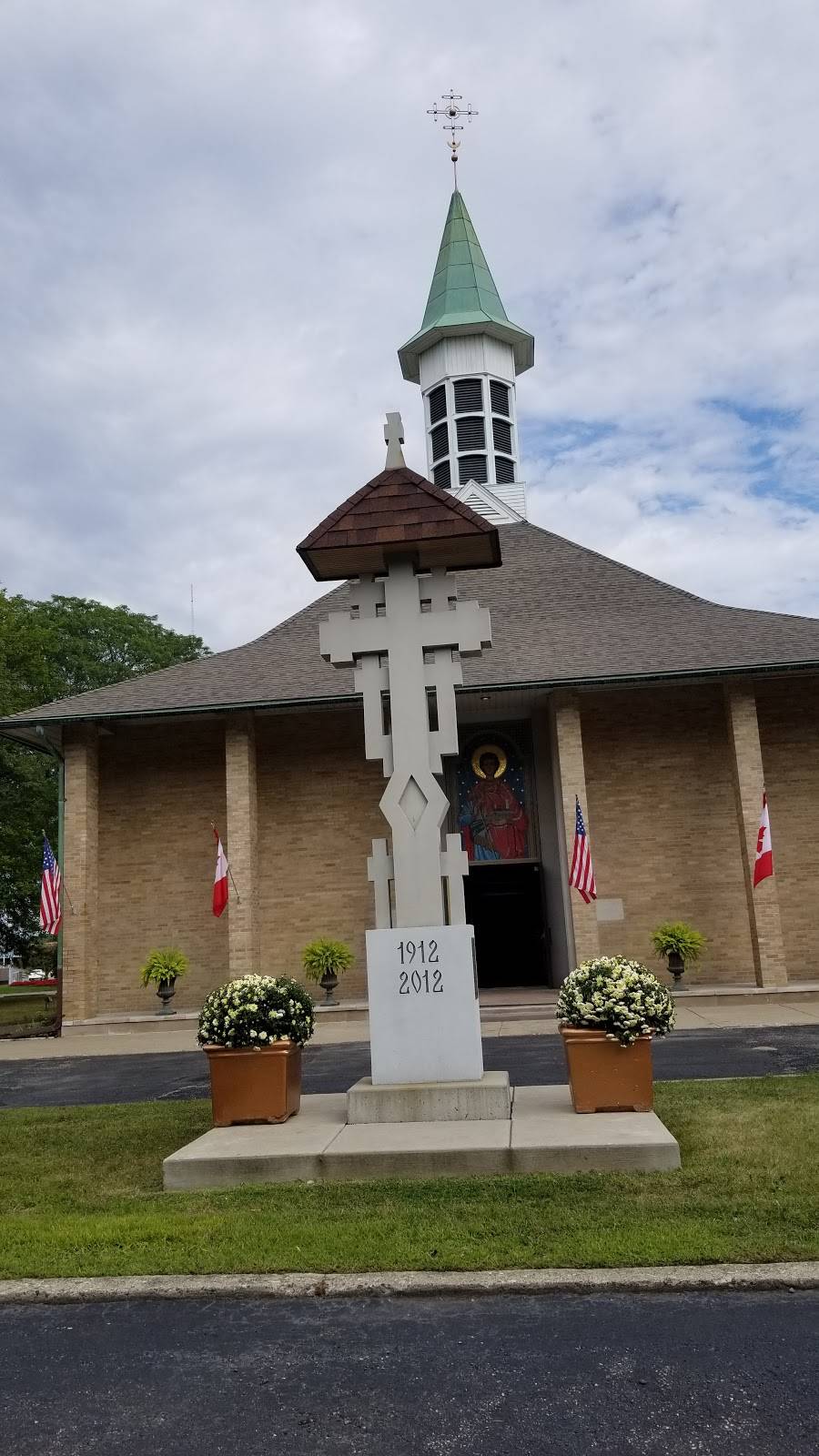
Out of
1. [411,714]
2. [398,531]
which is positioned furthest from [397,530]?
[411,714]

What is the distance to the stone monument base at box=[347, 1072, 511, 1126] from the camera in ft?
26.7

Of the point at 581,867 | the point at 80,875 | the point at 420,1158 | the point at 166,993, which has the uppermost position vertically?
the point at 80,875

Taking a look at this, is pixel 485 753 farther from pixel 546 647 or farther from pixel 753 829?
pixel 753 829

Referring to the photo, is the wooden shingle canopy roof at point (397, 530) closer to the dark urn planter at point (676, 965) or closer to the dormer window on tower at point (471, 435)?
the dark urn planter at point (676, 965)

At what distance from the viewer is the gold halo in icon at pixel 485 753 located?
23.7 m

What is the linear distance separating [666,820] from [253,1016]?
14.8m

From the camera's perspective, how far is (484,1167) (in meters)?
7.06

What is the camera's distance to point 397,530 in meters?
9.21

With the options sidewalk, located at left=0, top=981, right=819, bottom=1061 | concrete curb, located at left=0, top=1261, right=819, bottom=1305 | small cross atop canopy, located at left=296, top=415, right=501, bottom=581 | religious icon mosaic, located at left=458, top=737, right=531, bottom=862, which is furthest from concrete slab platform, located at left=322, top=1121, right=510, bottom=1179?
religious icon mosaic, located at left=458, top=737, right=531, bottom=862

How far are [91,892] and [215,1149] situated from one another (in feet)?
49.4

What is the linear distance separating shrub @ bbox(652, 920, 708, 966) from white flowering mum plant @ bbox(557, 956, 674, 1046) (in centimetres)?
1274

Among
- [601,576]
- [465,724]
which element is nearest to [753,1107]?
[465,724]

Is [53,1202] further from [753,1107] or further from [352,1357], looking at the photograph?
[753,1107]

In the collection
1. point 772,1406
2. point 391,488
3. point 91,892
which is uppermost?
point 391,488
